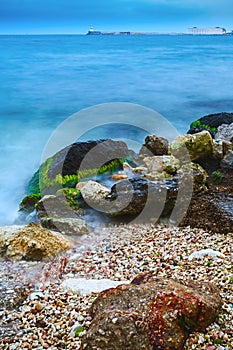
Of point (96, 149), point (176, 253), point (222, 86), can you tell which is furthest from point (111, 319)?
point (222, 86)

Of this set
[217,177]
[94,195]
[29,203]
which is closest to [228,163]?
[217,177]

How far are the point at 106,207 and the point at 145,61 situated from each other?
845 inches

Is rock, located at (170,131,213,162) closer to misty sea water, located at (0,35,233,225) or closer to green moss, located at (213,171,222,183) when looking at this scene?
green moss, located at (213,171,222,183)

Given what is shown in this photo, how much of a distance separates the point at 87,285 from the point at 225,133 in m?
5.45

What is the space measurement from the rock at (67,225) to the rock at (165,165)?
1690 mm

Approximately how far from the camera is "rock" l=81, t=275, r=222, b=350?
208 centimetres

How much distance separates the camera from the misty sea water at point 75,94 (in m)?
8.31

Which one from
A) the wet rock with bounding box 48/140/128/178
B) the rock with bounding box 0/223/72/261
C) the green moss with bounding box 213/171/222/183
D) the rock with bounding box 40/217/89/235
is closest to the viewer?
the rock with bounding box 0/223/72/261

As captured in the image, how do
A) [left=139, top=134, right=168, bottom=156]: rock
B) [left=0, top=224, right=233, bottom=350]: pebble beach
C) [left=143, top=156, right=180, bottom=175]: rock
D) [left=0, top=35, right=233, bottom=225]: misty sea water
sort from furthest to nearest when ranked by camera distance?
[left=0, top=35, right=233, bottom=225]: misty sea water
[left=139, top=134, right=168, bottom=156]: rock
[left=143, top=156, right=180, bottom=175]: rock
[left=0, top=224, right=233, bottom=350]: pebble beach

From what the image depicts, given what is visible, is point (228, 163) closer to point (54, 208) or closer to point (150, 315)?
point (54, 208)

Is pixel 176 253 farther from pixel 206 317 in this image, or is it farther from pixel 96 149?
pixel 96 149

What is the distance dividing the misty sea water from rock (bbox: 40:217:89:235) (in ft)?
3.44

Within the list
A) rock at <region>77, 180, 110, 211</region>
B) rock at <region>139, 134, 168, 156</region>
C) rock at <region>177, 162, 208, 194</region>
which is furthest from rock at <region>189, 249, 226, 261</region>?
rock at <region>139, 134, 168, 156</region>

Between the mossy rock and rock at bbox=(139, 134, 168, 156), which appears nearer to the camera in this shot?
the mossy rock
